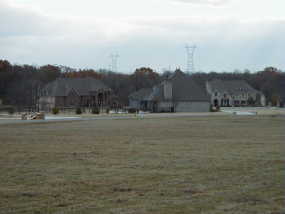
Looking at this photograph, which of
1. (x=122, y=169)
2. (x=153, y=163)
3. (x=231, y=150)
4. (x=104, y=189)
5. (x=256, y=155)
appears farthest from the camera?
(x=231, y=150)

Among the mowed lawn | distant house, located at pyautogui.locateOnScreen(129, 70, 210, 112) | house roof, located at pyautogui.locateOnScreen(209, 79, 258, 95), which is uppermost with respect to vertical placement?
house roof, located at pyautogui.locateOnScreen(209, 79, 258, 95)

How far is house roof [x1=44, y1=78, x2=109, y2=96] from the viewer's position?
8900cm

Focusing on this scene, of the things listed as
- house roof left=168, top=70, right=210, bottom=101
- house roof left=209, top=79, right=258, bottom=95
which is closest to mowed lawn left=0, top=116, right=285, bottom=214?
house roof left=168, top=70, right=210, bottom=101

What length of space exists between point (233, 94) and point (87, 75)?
111ft

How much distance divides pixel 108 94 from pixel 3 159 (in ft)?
253

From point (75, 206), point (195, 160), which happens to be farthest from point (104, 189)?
point (195, 160)

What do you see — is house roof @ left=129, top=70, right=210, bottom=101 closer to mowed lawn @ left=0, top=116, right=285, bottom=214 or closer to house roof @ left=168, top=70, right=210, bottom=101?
house roof @ left=168, top=70, right=210, bottom=101

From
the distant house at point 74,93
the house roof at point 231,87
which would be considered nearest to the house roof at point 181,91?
the distant house at point 74,93

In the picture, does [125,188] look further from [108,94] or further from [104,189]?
[108,94]

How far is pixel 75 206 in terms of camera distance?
9.33 meters

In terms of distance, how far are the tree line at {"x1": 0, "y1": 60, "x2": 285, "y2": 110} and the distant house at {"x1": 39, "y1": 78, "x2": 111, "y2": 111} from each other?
3689mm

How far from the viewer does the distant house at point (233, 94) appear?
119 meters

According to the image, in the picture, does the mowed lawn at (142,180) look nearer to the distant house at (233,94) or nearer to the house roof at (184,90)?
the house roof at (184,90)

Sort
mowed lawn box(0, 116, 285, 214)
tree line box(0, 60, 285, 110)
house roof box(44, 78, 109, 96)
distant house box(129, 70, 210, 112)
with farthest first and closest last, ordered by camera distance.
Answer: tree line box(0, 60, 285, 110), house roof box(44, 78, 109, 96), distant house box(129, 70, 210, 112), mowed lawn box(0, 116, 285, 214)
